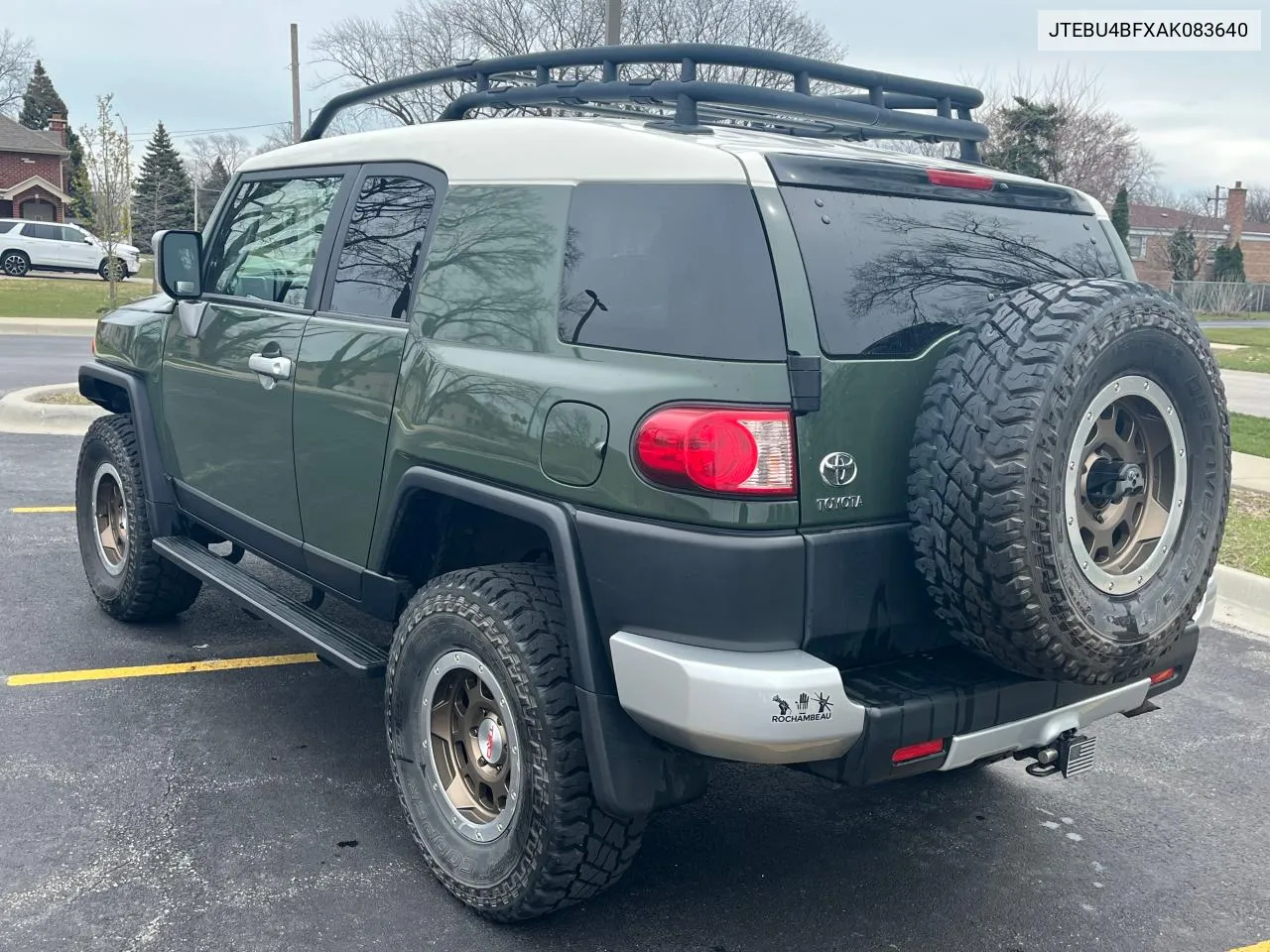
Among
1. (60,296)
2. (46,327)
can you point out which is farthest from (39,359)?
(60,296)

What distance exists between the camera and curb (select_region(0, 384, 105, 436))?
1023cm

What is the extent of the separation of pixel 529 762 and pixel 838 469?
40.5 inches

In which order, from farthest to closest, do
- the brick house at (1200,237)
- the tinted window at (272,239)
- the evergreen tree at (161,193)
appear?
the evergreen tree at (161,193) → the brick house at (1200,237) → the tinted window at (272,239)

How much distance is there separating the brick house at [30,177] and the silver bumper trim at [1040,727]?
2120 inches

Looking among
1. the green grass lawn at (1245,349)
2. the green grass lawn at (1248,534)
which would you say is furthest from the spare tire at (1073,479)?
the green grass lawn at (1245,349)

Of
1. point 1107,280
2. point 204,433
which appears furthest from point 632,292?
point 204,433

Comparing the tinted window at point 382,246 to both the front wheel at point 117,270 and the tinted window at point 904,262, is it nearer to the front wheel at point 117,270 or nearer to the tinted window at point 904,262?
the tinted window at point 904,262

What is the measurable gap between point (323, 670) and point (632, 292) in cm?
279

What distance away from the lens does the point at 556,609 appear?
2957 millimetres

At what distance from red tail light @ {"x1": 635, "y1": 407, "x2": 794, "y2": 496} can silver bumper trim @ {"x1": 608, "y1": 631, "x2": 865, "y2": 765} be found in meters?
0.37

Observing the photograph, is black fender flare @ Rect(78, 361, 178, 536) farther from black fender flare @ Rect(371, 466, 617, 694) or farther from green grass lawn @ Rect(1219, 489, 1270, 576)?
green grass lawn @ Rect(1219, 489, 1270, 576)

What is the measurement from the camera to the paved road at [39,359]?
1381 centimetres

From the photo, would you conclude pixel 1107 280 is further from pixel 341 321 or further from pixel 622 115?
pixel 341 321

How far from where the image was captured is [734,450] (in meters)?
2.57
